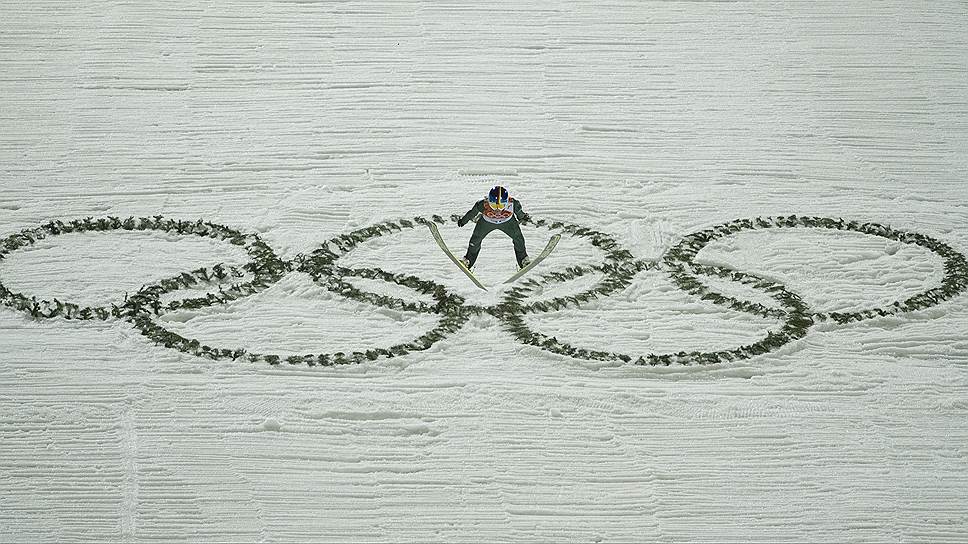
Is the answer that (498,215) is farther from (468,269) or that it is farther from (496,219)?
Answer: (468,269)

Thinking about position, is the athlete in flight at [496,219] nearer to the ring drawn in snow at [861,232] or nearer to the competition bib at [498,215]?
the competition bib at [498,215]

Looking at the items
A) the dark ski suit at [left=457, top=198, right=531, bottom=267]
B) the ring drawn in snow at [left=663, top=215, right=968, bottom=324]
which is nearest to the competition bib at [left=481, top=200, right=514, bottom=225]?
the dark ski suit at [left=457, top=198, right=531, bottom=267]

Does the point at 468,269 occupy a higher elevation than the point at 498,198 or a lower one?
lower

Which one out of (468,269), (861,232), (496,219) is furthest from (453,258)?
(861,232)

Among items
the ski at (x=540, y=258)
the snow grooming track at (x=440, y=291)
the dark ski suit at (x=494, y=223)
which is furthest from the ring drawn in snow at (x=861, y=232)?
the dark ski suit at (x=494, y=223)

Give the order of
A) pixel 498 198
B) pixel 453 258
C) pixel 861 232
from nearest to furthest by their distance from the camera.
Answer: pixel 498 198, pixel 453 258, pixel 861 232

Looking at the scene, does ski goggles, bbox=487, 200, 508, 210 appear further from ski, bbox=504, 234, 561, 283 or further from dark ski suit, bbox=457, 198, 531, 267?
ski, bbox=504, 234, 561, 283
